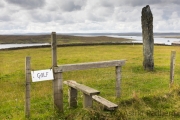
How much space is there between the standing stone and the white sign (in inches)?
497

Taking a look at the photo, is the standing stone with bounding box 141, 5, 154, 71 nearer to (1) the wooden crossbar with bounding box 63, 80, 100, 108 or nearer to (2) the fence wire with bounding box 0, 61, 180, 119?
(2) the fence wire with bounding box 0, 61, 180, 119

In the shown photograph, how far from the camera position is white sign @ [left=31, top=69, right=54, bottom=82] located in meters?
7.59

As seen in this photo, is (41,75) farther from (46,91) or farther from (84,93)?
(46,91)

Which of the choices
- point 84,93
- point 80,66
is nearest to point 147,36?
point 80,66

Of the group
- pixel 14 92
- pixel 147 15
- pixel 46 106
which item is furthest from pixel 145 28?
pixel 46 106

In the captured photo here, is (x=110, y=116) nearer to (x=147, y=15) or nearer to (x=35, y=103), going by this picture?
(x=35, y=103)

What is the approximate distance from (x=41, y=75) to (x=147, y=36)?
42.4 feet

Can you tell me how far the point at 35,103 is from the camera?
32.8 feet

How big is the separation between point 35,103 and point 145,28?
465 inches

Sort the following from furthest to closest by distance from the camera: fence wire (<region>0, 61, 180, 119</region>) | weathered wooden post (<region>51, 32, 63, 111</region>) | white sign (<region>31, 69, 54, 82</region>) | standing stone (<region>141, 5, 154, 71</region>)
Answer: standing stone (<region>141, 5, 154, 71</region>) < fence wire (<region>0, 61, 180, 119</region>) < weathered wooden post (<region>51, 32, 63, 111</region>) < white sign (<region>31, 69, 54, 82</region>)

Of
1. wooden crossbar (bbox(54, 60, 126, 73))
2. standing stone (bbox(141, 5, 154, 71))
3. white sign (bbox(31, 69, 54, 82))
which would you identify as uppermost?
standing stone (bbox(141, 5, 154, 71))

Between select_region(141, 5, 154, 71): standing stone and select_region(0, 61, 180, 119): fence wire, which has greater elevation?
select_region(141, 5, 154, 71): standing stone

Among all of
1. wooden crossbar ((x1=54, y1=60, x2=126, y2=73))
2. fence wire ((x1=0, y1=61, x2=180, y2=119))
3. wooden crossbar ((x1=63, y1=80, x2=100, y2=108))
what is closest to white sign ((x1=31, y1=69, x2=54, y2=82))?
wooden crossbar ((x1=54, y1=60, x2=126, y2=73))

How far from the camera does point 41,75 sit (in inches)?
305
